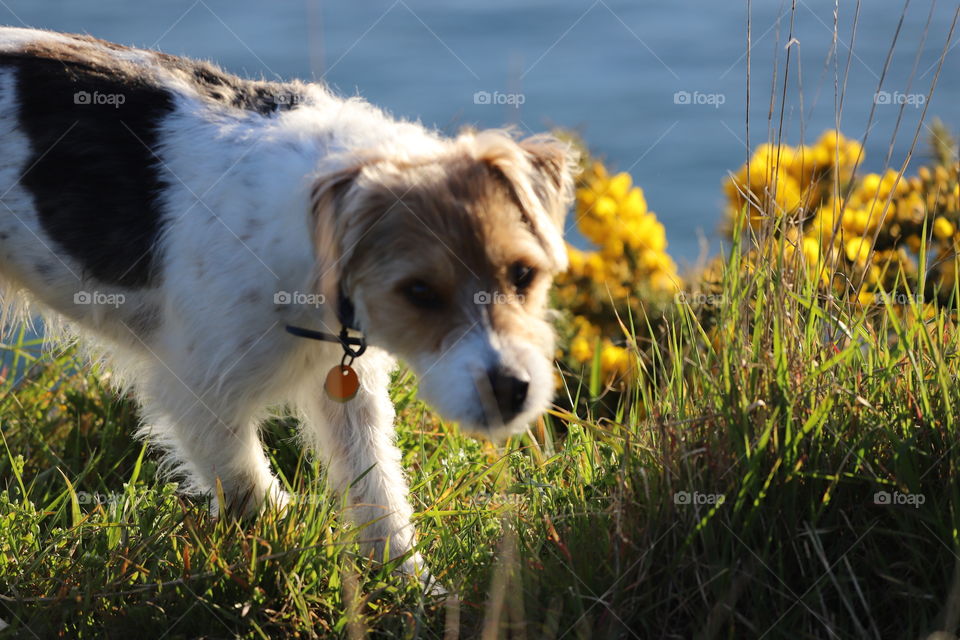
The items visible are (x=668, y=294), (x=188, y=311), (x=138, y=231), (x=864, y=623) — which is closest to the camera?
(x=864, y=623)

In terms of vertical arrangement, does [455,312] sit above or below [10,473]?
above

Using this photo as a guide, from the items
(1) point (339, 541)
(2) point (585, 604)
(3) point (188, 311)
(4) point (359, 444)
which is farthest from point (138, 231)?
(2) point (585, 604)

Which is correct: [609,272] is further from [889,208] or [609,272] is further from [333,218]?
[333,218]

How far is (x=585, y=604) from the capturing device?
2.94m

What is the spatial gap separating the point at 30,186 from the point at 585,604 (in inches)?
105

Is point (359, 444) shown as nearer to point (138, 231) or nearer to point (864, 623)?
point (138, 231)

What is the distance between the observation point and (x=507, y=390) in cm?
304
